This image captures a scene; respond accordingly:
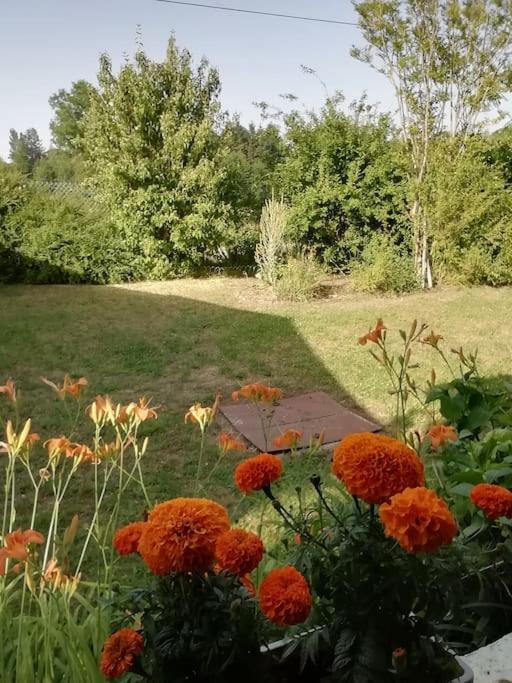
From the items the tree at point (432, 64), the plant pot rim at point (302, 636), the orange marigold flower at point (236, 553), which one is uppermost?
the tree at point (432, 64)

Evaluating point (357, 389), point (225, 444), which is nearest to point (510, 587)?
point (225, 444)

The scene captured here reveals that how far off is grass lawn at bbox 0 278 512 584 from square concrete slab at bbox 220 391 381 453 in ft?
0.62

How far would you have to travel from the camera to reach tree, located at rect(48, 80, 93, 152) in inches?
1114

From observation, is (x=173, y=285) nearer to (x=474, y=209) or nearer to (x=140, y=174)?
(x=140, y=174)

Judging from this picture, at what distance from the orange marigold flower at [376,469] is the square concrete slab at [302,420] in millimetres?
2462

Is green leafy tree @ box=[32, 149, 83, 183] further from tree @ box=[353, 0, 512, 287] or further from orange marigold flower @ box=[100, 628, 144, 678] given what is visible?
orange marigold flower @ box=[100, 628, 144, 678]

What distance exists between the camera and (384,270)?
25.4ft

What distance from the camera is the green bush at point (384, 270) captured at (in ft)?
25.4

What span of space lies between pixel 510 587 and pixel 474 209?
7.13 meters

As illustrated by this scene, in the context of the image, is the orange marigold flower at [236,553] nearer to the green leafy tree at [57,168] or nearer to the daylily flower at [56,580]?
the daylily flower at [56,580]

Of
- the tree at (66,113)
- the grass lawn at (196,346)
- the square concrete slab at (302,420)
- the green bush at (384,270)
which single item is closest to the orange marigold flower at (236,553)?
the grass lawn at (196,346)

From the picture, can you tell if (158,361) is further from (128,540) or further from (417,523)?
(417,523)

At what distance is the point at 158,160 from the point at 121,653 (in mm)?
9016

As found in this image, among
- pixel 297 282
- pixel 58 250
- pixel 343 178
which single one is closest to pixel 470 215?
pixel 343 178
